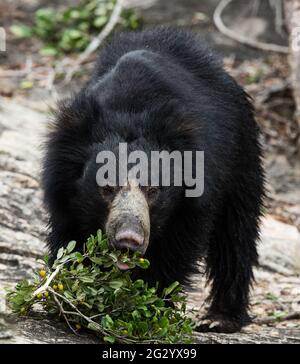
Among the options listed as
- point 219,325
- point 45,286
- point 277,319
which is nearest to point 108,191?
point 45,286

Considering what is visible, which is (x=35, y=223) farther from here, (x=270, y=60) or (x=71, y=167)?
(x=270, y=60)

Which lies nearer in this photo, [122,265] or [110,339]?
[110,339]

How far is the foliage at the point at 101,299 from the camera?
3.92 metres

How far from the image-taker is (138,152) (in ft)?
14.1

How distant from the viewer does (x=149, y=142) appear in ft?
14.4

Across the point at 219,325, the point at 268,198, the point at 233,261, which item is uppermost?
the point at 268,198

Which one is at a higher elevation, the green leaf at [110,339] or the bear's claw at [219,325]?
the green leaf at [110,339]

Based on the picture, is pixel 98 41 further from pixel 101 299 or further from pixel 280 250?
pixel 101 299

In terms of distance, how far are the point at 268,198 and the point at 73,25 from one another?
4.82m

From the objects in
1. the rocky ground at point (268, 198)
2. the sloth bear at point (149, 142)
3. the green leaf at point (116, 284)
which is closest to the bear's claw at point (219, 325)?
the rocky ground at point (268, 198)

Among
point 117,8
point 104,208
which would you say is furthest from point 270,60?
point 104,208

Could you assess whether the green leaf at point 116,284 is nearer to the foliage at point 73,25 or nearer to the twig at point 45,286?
the twig at point 45,286

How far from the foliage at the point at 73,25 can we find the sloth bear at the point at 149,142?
237 inches

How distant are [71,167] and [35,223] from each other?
171cm
